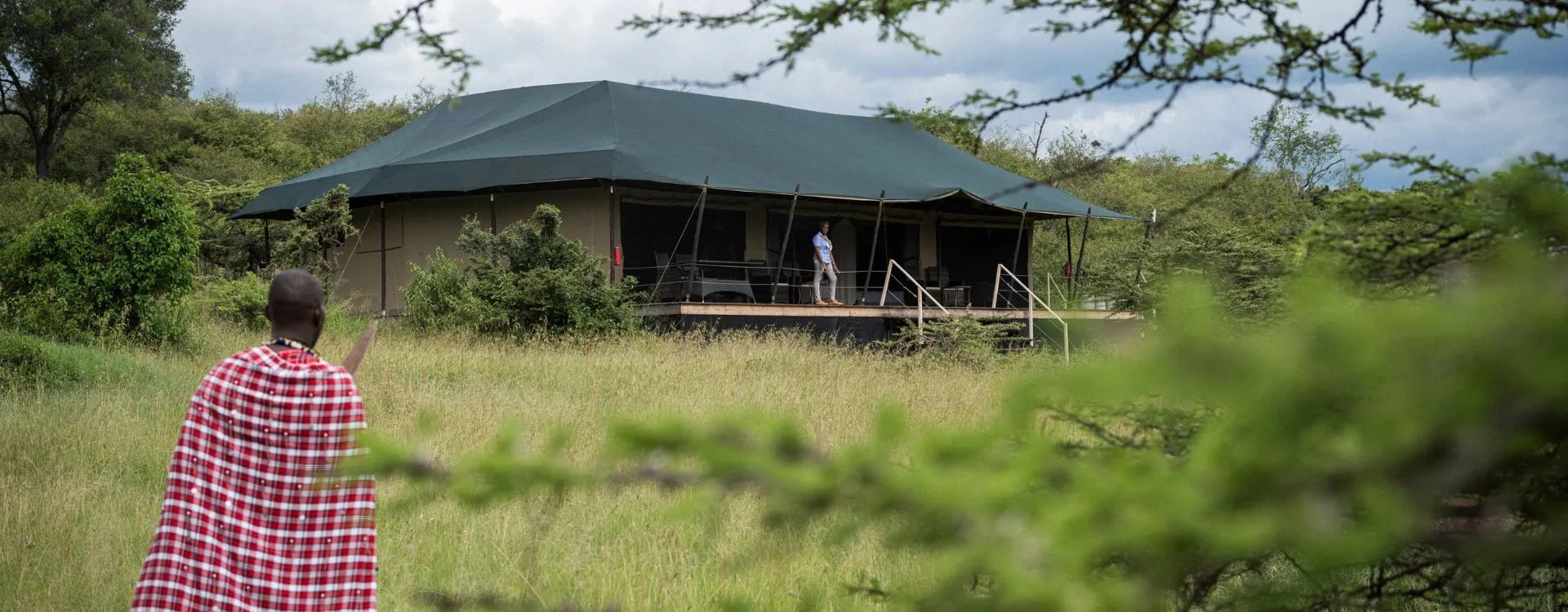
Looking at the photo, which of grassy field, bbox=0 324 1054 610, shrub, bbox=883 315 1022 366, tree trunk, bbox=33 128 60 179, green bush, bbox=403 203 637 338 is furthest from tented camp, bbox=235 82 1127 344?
tree trunk, bbox=33 128 60 179

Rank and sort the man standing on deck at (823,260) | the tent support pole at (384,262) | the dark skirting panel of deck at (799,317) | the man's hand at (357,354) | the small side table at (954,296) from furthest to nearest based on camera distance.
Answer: the tent support pole at (384,262) → the small side table at (954,296) → the man standing on deck at (823,260) → the dark skirting panel of deck at (799,317) → the man's hand at (357,354)

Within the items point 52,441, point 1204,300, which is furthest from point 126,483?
point 1204,300

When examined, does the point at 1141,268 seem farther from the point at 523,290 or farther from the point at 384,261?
the point at 384,261

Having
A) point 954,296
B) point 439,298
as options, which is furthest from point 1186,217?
point 439,298

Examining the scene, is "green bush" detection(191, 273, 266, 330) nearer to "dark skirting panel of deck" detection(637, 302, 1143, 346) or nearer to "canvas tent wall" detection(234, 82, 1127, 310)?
"canvas tent wall" detection(234, 82, 1127, 310)

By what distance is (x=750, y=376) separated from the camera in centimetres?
1166

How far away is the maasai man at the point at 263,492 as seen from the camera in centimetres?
363

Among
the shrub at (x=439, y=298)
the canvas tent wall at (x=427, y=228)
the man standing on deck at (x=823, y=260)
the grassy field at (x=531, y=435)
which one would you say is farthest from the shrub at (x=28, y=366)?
the man standing on deck at (x=823, y=260)

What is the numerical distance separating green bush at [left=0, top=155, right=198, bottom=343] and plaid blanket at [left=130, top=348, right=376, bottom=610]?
10538mm

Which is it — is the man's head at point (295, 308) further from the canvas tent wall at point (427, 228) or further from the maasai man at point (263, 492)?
the canvas tent wall at point (427, 228)

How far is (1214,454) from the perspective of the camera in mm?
1167

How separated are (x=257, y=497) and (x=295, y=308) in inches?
22.7

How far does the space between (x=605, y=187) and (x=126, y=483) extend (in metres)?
13.4

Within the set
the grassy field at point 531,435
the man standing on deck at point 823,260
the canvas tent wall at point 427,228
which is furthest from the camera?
the canvas tent wall at point 427,228
